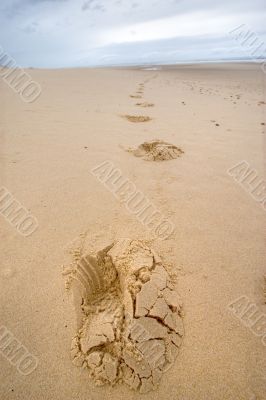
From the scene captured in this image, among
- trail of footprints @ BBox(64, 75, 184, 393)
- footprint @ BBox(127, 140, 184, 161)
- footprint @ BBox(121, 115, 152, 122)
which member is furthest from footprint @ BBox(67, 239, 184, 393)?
footprint @ BBox(121, 115, 152, 122)

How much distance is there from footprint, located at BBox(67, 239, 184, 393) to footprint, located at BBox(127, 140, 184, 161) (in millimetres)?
1666

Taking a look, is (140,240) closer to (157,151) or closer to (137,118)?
(157,151)

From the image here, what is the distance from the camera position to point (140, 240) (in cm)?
196

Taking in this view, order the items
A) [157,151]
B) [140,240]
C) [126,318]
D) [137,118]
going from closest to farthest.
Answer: [126,318]
[140,240]
[157,151]
[137,118]

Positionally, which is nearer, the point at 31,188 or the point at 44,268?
the point at 44,268

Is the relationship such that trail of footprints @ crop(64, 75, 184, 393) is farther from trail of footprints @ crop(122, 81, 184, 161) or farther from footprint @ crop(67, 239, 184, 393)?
trail of footprints @ crop(122, 81, 184, 161)

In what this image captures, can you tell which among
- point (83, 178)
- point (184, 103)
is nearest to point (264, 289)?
point (83, 178)

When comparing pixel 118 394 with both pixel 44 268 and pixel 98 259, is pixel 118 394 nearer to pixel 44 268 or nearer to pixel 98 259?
pixel 98 259

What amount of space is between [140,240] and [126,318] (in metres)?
0.65

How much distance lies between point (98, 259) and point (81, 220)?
1.64 feet

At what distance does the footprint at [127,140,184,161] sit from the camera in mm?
3213

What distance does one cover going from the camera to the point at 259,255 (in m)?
1.90

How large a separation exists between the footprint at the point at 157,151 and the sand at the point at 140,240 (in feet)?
0.35

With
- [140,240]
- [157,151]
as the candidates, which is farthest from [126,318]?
[157,151]
